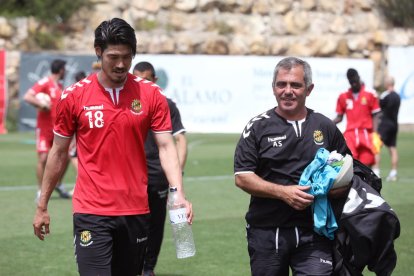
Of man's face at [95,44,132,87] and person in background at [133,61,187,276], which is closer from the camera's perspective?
man's face at [95,44,132,87]

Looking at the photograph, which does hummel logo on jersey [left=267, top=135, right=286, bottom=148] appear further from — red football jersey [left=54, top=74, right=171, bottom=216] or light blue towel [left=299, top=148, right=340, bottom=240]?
red football jersey [left=54, top=74, right=171, bottom=216]

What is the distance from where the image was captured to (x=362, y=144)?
50.4 ft

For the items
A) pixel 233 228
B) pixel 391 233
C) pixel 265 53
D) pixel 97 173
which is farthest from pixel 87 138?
pixel 265 53

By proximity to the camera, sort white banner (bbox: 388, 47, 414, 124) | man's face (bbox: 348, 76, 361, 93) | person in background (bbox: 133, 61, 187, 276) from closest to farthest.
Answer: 1. person in background (bbox: 133, 61, 187, 276)
2. man's face (bbox: 348, 76, 361, 93)
3. white banner (bbox: 388, 47, 414, 124)

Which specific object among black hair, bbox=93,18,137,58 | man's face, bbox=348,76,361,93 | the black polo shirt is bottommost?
man's face, bbox=348,76,361,93

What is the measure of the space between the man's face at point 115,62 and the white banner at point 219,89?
88.0 feet

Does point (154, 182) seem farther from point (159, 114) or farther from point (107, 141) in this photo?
point (107, 141)

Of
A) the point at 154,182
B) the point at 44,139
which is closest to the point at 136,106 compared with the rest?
the point at 154,182

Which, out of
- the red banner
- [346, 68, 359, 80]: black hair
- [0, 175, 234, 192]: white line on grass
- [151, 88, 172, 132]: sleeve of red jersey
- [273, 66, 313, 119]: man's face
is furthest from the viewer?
the red banner

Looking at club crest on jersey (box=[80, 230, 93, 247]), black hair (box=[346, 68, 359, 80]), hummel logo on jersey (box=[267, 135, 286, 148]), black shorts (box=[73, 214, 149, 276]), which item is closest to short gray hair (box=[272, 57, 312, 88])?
hummel logo on jersey (box=[267, 135, 286, 148])

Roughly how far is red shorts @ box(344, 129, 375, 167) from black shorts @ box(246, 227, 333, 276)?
9.25 meters

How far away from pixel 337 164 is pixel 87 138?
1605 millimetres

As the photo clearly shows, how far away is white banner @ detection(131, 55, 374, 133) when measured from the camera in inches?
1310

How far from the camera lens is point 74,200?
247 inches
